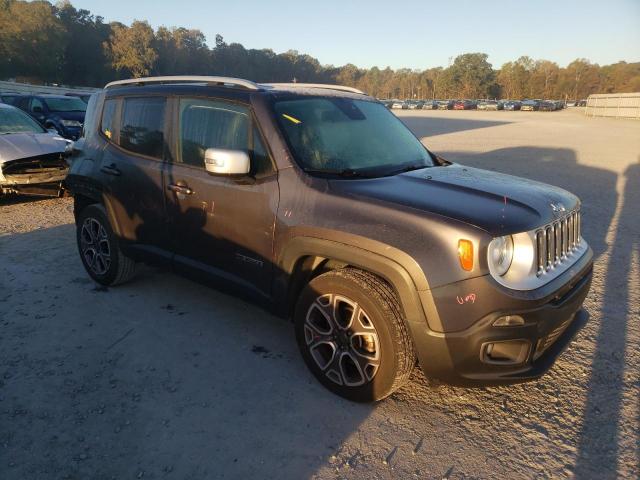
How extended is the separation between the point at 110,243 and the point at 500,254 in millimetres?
3588

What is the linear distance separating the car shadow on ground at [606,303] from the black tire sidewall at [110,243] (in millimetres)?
4027

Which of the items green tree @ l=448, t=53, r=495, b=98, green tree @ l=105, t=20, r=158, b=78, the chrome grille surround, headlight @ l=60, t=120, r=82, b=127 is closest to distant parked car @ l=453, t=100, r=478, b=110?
green tree @ l=448, t=53, r=495, b=98

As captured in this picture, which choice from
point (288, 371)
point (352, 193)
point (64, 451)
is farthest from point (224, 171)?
point (64, 451)

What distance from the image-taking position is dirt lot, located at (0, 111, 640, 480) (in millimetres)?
2543

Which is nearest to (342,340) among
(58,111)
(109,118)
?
(109,118)

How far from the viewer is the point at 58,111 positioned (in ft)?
48.6

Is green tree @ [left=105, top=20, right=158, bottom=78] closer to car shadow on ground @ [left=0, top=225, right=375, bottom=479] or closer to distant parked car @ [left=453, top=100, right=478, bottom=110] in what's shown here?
distant parked car @ [left=453, top=100, right=478, bottom=110]

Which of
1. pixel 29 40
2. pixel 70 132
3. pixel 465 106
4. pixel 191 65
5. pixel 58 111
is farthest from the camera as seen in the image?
pixel 191 65

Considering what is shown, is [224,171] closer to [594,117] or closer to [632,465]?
[632,465]

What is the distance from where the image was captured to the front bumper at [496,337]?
8.21 ft

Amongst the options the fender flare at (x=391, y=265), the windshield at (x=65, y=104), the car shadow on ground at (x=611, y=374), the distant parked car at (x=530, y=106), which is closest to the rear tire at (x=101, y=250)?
the fender flare at (x=391, y=265)

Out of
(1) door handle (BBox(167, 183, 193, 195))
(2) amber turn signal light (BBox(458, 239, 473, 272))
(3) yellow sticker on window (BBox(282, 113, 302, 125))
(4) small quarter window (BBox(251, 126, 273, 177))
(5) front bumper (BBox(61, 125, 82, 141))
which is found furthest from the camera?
(5) front bumper (BBox(61, 125, 82, 141))

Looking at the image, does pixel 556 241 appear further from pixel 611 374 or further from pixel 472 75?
pixel 472 75

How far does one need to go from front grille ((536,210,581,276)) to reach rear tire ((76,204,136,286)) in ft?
11.8
